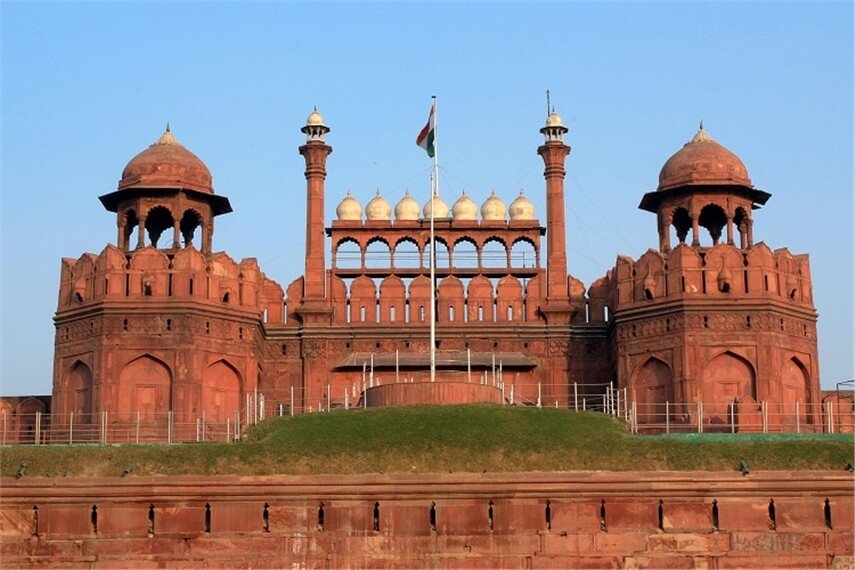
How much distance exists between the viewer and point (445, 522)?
34281 mm

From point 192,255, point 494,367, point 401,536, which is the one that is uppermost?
point 192,255

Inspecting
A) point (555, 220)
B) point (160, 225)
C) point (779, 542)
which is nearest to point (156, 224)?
point (160, 225)

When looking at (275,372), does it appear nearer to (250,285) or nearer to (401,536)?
(250,285)

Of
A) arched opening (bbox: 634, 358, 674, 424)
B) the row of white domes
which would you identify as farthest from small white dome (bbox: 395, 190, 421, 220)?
arched opening (bbox: 634, 358, 674, 424)

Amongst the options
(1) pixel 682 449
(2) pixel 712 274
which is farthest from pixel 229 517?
(2) pixel 712 274

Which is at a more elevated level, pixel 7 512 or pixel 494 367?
pixel 494 367

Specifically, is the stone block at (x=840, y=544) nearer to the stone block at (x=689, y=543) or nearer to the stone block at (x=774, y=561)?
the stone block at (x=774, y=561)

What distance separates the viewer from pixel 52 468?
35.5 meters

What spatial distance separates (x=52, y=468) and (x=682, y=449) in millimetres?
13723

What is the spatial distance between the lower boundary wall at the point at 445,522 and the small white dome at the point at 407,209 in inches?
610

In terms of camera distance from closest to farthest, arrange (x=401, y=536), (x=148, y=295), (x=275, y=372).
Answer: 1. (x=401, y=536)
2. (x=148, y=295)
3. (x=275, y=372)

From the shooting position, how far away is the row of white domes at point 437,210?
48.8 meters

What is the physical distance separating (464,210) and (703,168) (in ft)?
24.5

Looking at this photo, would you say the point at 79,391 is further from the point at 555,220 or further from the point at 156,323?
the point at 555,220
